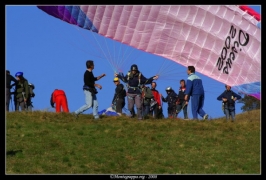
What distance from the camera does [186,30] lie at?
26.0 meters

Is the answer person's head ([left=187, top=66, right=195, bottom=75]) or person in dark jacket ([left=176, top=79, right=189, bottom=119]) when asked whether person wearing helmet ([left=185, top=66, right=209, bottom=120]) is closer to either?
person's head ([left=187, top=66, right=195, bottom=75])

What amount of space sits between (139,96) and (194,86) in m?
1.55

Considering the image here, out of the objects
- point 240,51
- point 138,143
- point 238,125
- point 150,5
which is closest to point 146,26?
point 150,5

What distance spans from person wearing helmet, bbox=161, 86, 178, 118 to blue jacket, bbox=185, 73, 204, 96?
6.76 feet

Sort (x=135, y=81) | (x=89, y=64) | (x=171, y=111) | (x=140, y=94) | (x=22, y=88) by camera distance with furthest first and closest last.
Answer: (x=171, y=111)
(x=22, y=88)
(x=140, y=94)
(x=135, y=81)
(x=89, y=64)

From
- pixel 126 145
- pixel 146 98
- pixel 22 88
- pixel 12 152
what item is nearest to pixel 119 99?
pixel 146 98

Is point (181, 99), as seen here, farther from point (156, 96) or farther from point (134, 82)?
point (134, 82)

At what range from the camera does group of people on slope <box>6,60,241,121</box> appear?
76.0ft

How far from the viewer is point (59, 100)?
2539 cm

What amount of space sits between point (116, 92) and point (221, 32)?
364 centimetres

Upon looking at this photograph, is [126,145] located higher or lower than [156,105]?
lower

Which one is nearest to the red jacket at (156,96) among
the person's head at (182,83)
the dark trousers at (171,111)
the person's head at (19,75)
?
the dark trousers at (171,111)

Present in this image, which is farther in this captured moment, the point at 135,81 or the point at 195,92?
the point at 195,92

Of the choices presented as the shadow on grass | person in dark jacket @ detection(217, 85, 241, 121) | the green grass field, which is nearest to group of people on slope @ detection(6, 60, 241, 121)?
person in dark jacket @ detection(217, 85, 241, 121)
